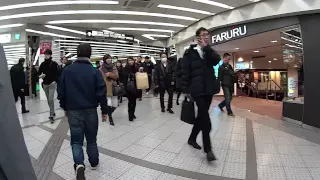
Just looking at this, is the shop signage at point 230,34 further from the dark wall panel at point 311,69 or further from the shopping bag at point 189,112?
the shopping bag at point 189,112

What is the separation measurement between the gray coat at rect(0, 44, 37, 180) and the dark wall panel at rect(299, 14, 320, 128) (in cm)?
606

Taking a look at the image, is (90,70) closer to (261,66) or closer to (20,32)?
(20,32)

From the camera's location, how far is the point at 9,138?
773mm

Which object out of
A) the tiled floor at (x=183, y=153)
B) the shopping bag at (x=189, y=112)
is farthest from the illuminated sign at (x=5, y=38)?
the shopping bag at (x=189, y=112)

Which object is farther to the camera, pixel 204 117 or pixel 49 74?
pixel 49 74

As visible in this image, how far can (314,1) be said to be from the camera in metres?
5.51

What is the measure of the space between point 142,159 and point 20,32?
13.7 m

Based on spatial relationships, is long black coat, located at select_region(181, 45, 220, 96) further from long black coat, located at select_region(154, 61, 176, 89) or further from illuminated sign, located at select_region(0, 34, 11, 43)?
illuminated sign, located at select_region(0, 34, 11, 43)

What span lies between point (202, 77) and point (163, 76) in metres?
3.79

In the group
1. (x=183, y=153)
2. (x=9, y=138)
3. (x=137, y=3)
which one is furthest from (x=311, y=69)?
(x=137, y=3)

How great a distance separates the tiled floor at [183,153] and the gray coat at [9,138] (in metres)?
2.27

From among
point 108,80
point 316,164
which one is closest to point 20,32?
point 108,80

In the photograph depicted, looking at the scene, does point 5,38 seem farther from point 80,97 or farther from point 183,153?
point 183,153

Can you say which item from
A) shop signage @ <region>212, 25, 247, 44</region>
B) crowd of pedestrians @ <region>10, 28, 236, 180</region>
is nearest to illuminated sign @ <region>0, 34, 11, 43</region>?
shop signage @ <region>212, 25, 247, 44</region>
